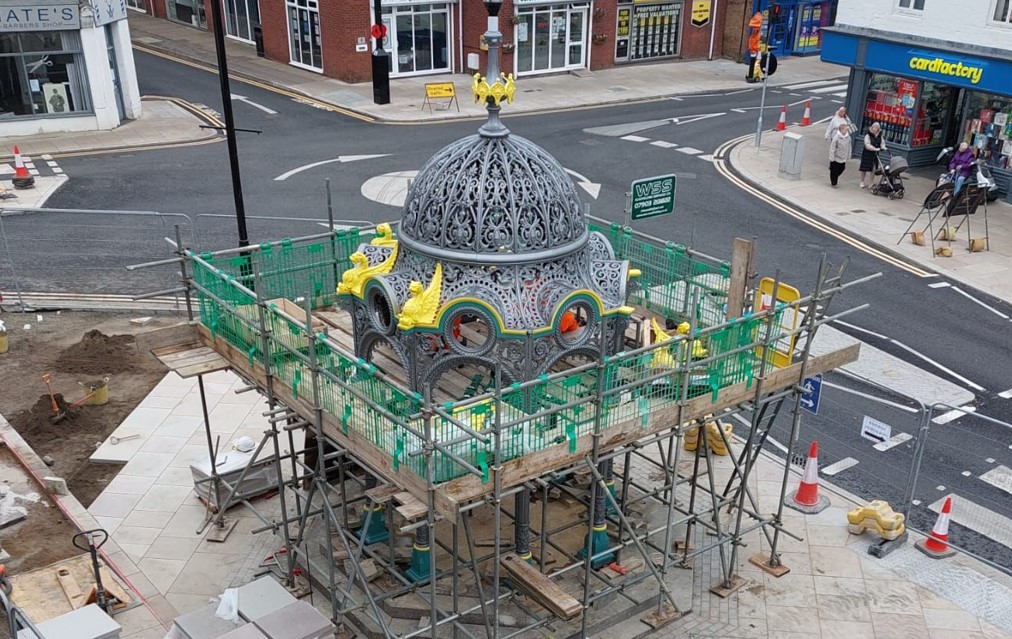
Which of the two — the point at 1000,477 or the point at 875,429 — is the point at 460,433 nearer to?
the point at 875,429

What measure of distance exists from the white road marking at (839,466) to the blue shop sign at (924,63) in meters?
15.3

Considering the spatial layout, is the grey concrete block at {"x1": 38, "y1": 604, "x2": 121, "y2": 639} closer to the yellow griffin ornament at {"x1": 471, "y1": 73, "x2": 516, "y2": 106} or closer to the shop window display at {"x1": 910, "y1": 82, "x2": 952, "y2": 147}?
the yellow griffin ornament at {"x1": 471, "y1": 73, "x2": 516, "y2": 106}

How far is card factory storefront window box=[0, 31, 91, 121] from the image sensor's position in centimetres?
2928

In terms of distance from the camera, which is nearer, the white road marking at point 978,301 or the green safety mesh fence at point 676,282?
the green safety mesh fence at point 676,282

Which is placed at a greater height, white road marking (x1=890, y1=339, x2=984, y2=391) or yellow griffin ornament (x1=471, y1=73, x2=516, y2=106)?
yellow griffin ornament (x1=471, y1=73, x2=516, y2=106)

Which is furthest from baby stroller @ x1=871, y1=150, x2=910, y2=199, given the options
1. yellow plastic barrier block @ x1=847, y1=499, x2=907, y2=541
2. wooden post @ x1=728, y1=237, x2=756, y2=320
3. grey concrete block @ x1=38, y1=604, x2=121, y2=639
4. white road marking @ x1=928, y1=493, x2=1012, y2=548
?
grey concrete block @ x1=38, y1=604, x2=121, y2=639

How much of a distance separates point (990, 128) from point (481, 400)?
74.9 feet

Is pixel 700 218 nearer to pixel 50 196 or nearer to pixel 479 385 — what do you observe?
pixel 479 385

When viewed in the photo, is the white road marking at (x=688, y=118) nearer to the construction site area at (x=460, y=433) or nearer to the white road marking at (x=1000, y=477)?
the construction site area at (x=460, y=433)

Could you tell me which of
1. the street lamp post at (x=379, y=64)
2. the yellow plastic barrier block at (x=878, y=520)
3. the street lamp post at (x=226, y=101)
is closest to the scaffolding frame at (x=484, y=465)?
the yellow plastic barrier block at (x=878, y=520)

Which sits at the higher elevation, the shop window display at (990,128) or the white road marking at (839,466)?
the shop window display at (990,128)

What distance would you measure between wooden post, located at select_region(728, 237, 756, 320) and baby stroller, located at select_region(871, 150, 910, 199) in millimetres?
15906

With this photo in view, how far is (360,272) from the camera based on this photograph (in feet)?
36.8

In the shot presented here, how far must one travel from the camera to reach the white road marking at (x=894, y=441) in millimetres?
15062
